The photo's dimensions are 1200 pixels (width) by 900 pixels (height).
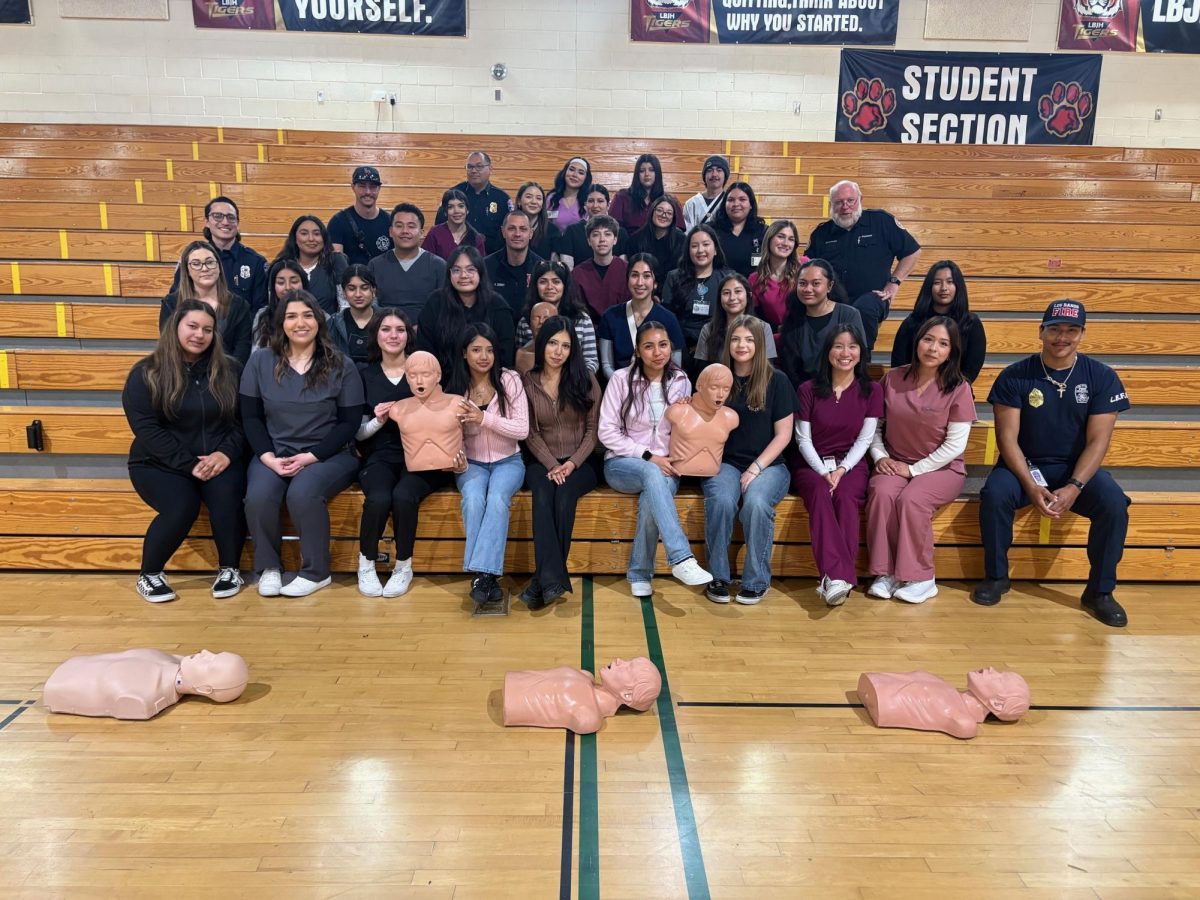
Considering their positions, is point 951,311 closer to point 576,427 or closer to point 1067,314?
point 1067,314

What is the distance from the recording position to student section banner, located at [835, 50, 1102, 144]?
25.7ft

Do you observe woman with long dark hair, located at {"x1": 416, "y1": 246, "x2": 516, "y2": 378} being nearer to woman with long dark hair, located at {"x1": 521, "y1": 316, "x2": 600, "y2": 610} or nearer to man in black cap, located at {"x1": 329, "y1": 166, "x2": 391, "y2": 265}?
woman with long dark hair, located at {"x1": 521, "y1": 316, "x2": 600, "y2": 610}

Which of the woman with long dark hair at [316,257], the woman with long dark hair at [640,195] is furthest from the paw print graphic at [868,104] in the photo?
the woman with long dark hair at [316,257]

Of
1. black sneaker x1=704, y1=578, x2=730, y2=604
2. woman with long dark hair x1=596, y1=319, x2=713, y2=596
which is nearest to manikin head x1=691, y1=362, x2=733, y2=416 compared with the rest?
woman with long dark hair x1=596, y1=319, x2=713, y2=596

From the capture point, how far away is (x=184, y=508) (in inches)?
118

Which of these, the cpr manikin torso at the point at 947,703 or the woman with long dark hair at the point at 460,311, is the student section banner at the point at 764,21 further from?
the cpr manikin torso at the point at 947,703

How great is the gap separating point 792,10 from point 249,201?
5.44 metres

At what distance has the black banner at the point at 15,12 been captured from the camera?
7.53 m

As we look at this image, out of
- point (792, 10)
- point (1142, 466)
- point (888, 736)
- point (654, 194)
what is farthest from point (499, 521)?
point (792, 10)

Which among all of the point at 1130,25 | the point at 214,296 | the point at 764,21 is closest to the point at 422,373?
the point at 214,296

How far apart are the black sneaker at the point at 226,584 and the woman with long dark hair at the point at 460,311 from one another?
1.12 meters

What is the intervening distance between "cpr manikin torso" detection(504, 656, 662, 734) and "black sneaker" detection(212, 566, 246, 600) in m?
1.34

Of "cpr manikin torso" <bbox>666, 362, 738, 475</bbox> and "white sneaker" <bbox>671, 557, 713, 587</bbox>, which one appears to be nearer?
"white sneaker" <bbox>671, 557, 713, 587</bbox>

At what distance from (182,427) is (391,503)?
0.85 m
